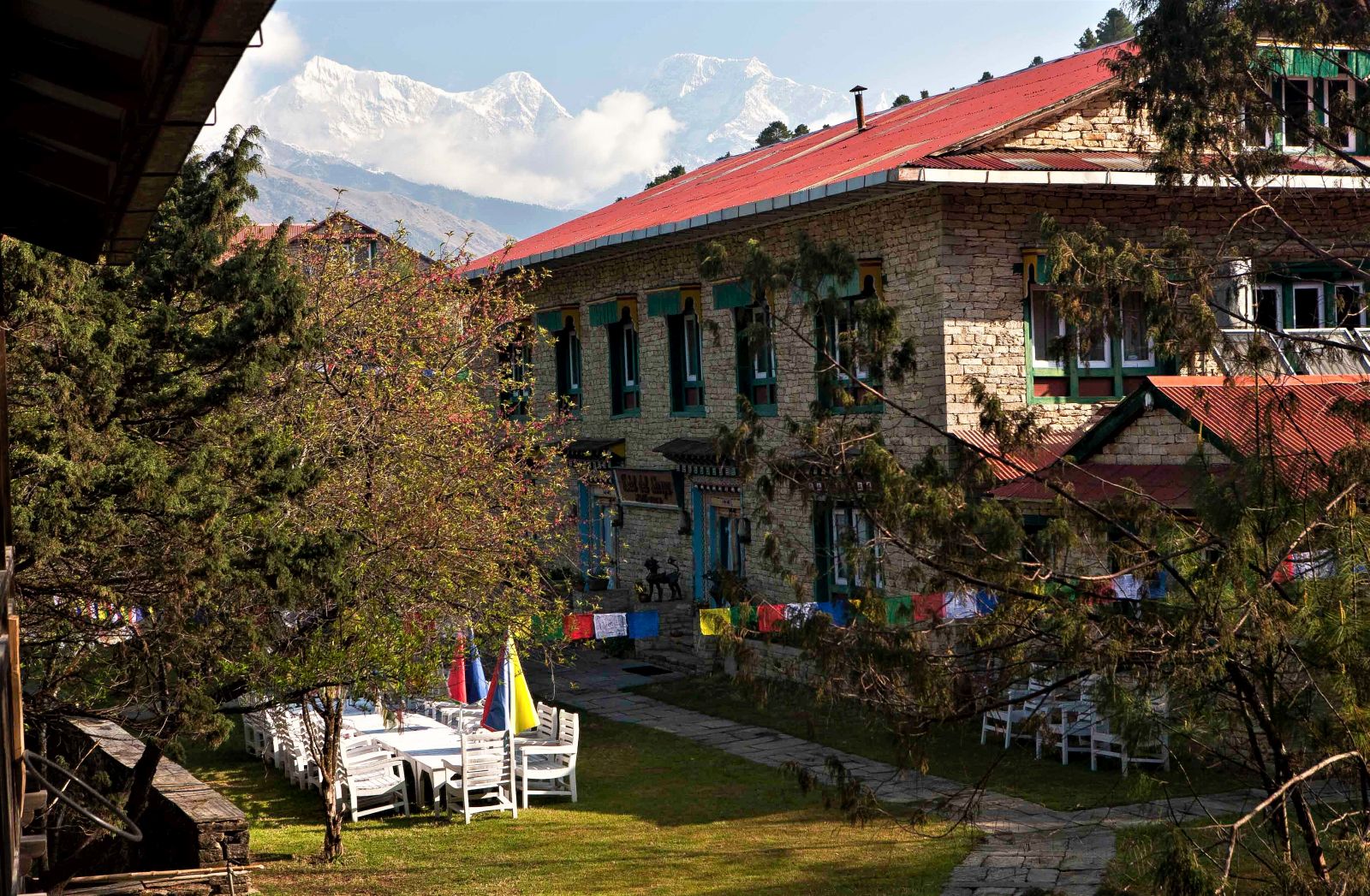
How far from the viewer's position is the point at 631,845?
1279 cm

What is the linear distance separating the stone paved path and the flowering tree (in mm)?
1878

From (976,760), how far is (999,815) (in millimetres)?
2327

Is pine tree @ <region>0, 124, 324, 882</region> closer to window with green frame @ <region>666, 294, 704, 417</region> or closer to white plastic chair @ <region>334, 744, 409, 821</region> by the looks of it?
white plastic chair @ <region>334, 744, 409, 821</region>

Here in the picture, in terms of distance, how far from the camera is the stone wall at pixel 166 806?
1120 centimetres

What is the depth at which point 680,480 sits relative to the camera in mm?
24125

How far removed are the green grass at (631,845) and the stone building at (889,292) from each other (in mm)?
2367

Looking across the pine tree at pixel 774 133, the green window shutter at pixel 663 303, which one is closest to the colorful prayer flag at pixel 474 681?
the green window shutter at pixel 663 303

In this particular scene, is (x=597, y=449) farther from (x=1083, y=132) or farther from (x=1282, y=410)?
(x=1282, y=410)

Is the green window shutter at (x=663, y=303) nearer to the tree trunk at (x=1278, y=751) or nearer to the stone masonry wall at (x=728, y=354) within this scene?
the stone masonry wall at (x=728, y=354)

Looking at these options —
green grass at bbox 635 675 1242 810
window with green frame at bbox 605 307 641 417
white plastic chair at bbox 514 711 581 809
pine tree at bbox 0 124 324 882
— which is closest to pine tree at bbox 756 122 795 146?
window with green frame at bbox 605 307 641 417

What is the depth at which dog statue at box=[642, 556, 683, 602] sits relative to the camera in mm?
24531

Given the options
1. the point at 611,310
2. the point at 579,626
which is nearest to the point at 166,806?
the point at 579,626

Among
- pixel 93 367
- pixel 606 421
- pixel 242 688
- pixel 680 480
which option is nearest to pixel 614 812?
pixel 242 688

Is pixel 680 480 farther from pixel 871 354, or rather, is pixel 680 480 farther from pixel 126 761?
pixel 871 354
